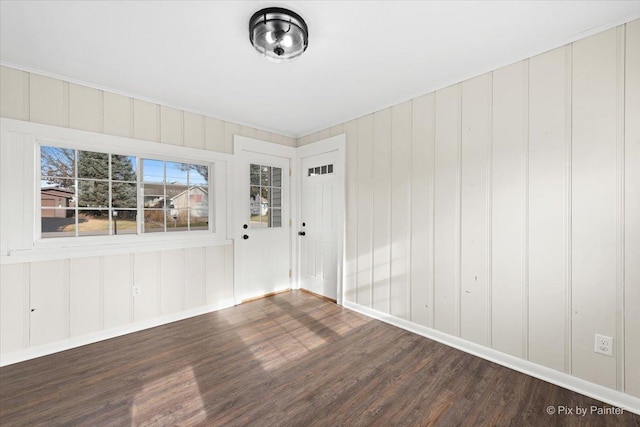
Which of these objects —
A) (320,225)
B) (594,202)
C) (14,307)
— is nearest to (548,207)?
(594,202)

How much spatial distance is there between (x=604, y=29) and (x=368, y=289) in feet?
9.61

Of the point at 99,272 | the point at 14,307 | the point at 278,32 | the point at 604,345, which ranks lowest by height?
the point at 604,345

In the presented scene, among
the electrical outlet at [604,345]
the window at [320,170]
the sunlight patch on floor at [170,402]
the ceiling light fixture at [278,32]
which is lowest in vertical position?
the sunlight patch on floor at [170,402]

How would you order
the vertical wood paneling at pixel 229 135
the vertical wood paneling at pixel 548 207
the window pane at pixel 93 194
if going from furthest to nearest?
the vertical wood paneling at pixel 229 135, the window pane at pixel 93 194, the vertical wood paneling at pixel 548 207

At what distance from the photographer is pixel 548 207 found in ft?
6.48

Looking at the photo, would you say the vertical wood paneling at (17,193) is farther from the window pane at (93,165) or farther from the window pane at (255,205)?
the window pane at (255,205)

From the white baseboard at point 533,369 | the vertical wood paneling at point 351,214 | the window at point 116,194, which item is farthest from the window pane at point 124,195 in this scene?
the white baseboard at point 533,369

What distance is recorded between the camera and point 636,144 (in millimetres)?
1666

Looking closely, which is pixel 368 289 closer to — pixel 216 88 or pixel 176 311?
pixel 176 311

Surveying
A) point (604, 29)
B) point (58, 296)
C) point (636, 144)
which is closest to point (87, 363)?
point (58, 296)

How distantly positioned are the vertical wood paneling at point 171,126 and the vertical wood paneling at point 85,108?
54 cm

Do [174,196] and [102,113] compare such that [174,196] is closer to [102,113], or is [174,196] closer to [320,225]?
[102,113]

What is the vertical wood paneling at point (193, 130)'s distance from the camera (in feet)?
10.4

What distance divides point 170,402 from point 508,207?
292cm
